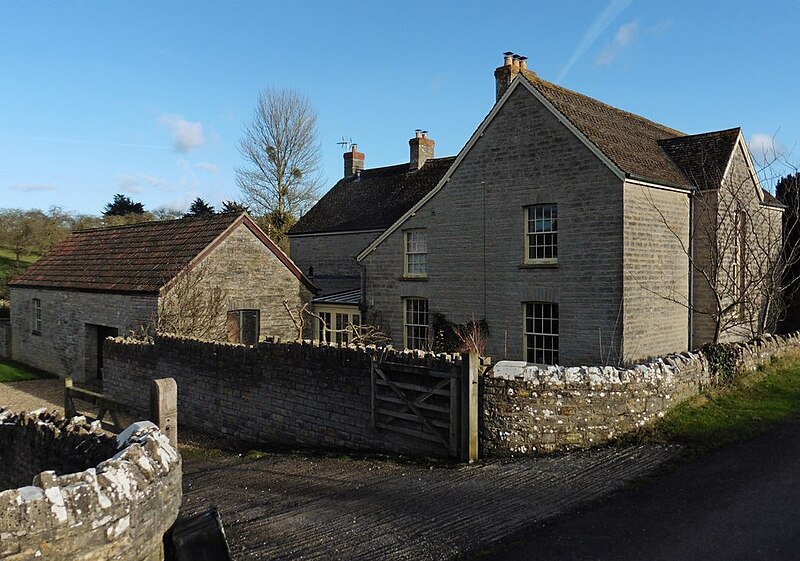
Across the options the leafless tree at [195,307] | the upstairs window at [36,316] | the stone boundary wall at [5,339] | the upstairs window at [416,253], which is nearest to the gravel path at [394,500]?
the leafless tree at [195,307]

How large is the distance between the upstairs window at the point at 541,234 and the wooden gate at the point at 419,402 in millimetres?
8210

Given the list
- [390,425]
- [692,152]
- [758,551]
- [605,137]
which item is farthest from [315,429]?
[692,152]

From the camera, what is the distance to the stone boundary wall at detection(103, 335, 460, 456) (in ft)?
38.8

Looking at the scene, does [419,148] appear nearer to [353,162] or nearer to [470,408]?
[353,162]

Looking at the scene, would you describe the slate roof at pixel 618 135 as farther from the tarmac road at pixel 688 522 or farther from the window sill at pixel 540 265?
the tarmac road at pixel 688 522

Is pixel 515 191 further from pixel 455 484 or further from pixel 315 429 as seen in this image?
pixel 455 484

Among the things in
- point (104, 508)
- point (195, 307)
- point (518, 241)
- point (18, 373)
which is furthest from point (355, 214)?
point (104, 508)

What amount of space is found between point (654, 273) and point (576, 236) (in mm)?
2601

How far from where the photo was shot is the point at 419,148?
1201 inches

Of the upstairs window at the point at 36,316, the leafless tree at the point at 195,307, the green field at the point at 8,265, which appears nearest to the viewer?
the leafless tree at the point at 195,307

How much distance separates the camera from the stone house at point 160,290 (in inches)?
746

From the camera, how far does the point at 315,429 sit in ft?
41.7

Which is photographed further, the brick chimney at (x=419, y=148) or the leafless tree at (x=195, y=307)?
the brick chimney at (x=419, y=148)

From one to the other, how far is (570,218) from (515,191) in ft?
6.69
